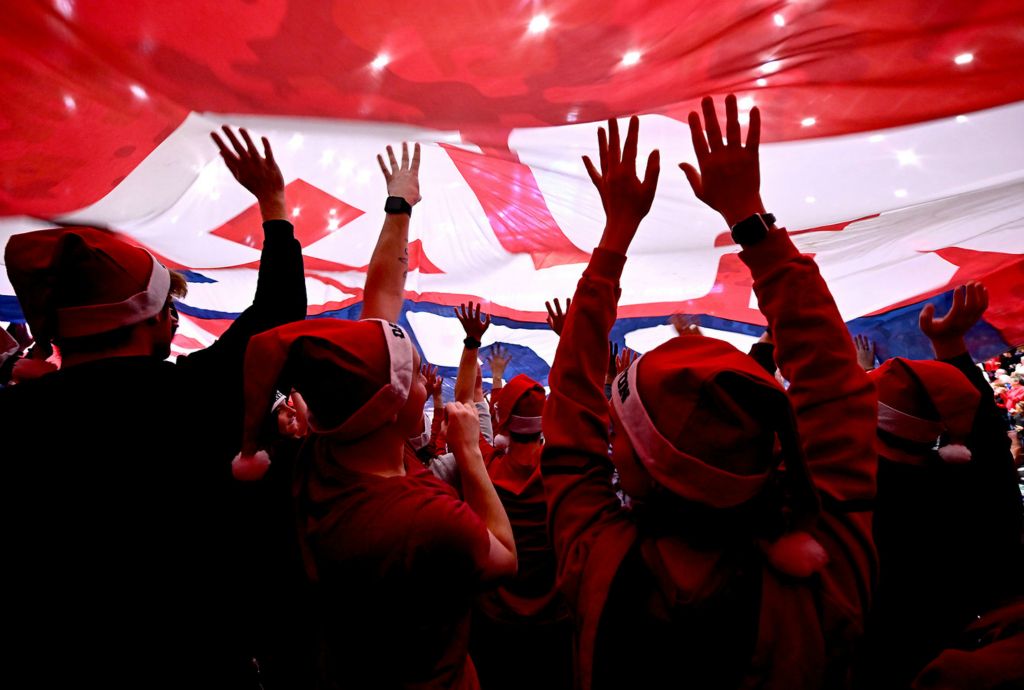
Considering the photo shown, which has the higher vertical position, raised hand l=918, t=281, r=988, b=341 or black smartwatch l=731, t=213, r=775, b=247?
black smartwatch l=731, t=213, r=775, b=247

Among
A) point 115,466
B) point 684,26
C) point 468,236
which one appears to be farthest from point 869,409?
point 468,236

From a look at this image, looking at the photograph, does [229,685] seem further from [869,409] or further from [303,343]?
[869,409]

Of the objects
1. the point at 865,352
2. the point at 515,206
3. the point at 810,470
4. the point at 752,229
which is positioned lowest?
the point at 865,352

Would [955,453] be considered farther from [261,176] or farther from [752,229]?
[261,176]

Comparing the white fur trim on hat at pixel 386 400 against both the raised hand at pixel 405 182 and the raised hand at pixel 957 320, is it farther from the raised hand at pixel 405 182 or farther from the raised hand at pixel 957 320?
the raised hand at pixel 957 320

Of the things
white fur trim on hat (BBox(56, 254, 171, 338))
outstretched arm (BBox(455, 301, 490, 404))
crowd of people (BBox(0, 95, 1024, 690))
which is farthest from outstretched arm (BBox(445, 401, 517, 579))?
outstretched arm (BBox(455, 301, 490, 404))

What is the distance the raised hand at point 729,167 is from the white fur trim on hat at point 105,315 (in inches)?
48.5

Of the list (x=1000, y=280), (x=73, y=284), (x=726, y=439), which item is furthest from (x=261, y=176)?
(x=1000, y=280)

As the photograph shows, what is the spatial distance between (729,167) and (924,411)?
970mm

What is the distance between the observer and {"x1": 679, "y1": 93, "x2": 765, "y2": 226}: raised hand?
1.11m

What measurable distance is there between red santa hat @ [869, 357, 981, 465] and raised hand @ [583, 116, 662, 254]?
0.91 meters

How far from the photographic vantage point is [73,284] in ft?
3.74

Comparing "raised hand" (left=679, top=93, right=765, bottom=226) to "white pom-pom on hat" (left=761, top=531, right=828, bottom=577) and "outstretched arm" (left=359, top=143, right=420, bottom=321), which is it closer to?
"white pom-pom on hat" (left=761, top=531, right=828, bottom=577)

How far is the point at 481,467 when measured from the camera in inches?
51.6
